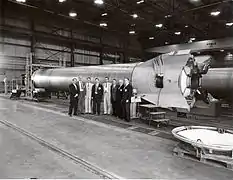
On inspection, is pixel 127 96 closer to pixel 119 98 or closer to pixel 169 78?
pixel 119 98

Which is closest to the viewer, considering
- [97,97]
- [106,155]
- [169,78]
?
[106,155]

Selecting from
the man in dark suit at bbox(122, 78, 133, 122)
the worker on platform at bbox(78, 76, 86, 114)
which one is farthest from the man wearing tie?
the man in dark suit at bbox(122, 78, 133, 122)

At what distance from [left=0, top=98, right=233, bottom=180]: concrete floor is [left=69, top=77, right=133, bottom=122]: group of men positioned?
4.84 ft

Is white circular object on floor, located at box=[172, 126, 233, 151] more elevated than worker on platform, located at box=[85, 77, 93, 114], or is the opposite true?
worker on platform, located at box=[85, 77, 93, 114]

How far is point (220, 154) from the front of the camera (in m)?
3.44

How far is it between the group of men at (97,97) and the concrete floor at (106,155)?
4.84 feet

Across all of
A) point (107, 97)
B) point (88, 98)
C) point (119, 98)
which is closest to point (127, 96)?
point (119, 98)

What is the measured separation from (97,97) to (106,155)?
406 centimetres

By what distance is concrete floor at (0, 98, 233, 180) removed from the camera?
3.11 metres

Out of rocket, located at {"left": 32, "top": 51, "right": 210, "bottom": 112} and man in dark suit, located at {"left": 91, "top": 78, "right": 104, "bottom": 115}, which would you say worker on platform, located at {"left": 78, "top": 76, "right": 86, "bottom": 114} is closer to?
man in dark suit, located at {"left": 91, "top": 78, "right": 104, "bottom": 115}

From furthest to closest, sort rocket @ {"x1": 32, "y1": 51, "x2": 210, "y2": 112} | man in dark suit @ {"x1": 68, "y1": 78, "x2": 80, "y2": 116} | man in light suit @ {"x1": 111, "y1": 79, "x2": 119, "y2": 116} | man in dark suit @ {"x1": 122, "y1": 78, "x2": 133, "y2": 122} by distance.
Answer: man in dark suit @ {"x1": 68, "y1": 78, "x2": 80, "y2": 116}
man in light suit @ {"x1": 111, "y1": 79, "x2": 119, "y2": 116}
man in dark suit @ {"x1": 122, "y1": 78, "x2": 133, "y2": 122}
rocket @ {"x1": 32, "y1": 51, "x2": 210, "y2": 112}

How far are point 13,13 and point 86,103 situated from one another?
14.2 meters

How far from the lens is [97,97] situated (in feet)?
25.4

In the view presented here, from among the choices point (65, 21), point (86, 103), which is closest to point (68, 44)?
point (65, 21)
